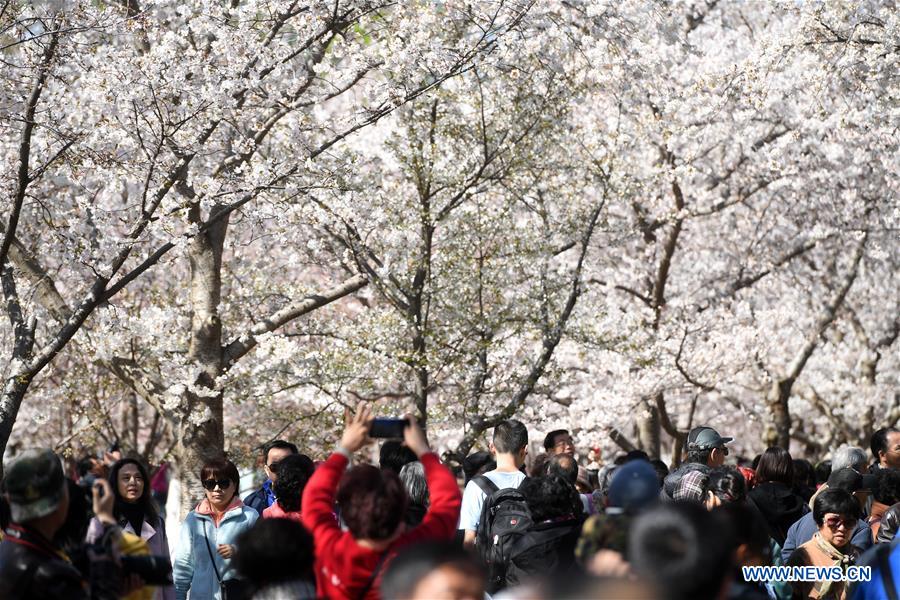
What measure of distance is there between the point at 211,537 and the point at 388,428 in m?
2.42

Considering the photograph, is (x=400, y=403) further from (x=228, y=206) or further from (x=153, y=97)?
(x=153, y=97)

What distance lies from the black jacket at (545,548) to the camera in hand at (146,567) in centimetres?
196

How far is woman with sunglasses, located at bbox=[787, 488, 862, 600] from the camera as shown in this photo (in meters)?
5.18

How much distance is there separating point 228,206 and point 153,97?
3.90ft

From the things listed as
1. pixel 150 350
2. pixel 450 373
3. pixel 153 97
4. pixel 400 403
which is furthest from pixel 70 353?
pixel 153 97

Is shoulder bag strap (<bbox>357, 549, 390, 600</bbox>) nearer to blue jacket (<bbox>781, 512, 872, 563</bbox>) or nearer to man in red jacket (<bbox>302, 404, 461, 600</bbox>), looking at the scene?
man in red jacket (<bbox>302, 404, 461, 600</bbox>)

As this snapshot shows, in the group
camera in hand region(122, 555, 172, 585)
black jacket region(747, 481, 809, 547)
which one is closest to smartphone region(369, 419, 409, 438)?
camera in hand region(122, 555, 172, 585)

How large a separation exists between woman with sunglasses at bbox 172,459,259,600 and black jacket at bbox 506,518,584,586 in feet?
5.55

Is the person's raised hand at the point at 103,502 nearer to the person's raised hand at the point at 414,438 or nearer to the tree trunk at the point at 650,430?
the person's raised hand at the point at 414,438

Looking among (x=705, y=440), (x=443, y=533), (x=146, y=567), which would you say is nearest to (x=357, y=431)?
(x=443, y=533)

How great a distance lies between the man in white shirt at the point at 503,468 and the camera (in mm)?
5969

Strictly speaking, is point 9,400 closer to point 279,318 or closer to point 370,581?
point 279,318

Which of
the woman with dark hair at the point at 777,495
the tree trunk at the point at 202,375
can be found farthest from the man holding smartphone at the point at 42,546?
the tree trunk at the point at 202,375

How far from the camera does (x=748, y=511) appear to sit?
142 inches
